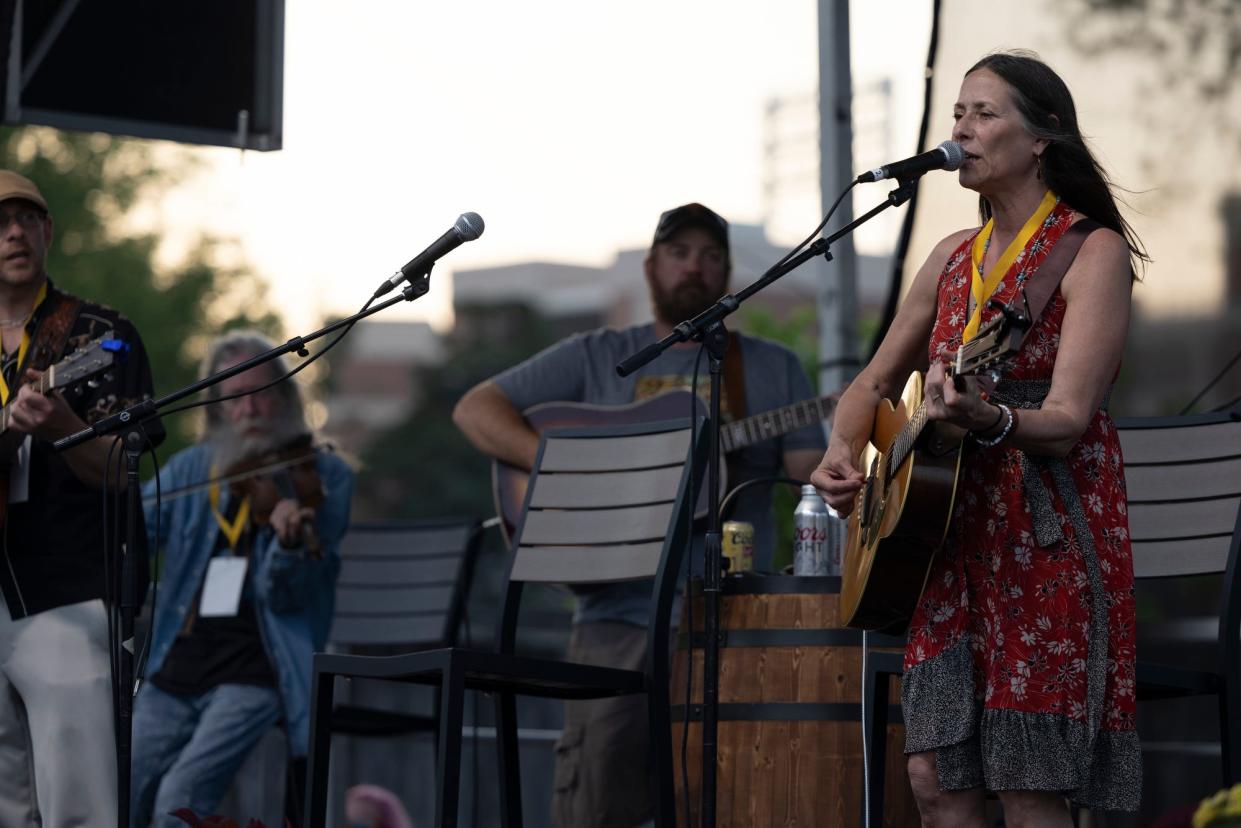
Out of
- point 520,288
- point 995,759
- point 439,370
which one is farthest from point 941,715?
point 520,288

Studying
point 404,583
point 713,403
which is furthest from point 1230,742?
point 404,583

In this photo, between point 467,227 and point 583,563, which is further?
point 583,563

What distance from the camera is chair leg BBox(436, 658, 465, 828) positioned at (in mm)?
3342

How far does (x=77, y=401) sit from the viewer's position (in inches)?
162

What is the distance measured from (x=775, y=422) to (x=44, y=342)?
1.96 meters

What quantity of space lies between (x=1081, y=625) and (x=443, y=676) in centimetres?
123

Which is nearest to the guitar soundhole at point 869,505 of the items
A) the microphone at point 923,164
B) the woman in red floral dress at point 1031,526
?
the woman in red floral dress at point 1031,526

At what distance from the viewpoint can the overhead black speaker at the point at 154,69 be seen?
15.6 feet

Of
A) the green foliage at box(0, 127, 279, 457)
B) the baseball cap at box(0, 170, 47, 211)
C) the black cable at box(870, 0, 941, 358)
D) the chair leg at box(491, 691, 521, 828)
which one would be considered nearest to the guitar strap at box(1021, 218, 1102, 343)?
the chair leg at box(491, 691, 521, 828)

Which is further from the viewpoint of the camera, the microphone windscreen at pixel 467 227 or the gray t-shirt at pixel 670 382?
the gray t-shirt at pixel 670 382

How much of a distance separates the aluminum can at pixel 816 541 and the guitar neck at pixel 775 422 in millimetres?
856

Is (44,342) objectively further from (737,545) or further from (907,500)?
(907,500)

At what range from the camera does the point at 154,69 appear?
4.90 meters

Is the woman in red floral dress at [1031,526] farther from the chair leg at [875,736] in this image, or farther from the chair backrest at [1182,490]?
the chair backrest at [1182,490]
